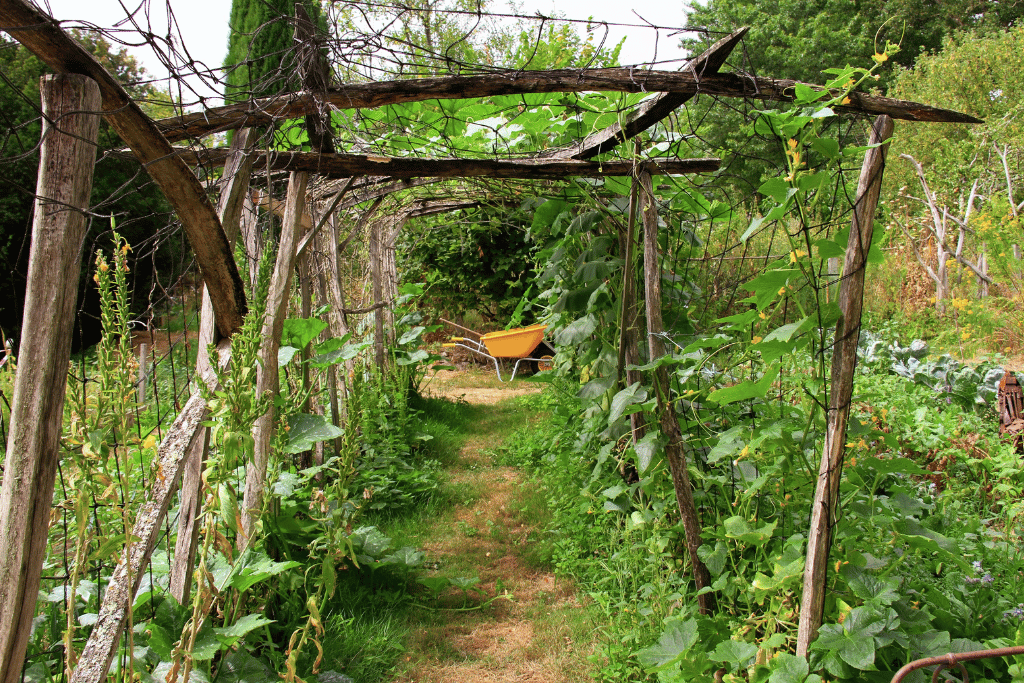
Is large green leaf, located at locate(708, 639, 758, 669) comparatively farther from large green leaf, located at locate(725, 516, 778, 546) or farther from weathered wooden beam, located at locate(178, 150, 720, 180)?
weathered wooden beam, located at locate(178, 150, 720, 180)

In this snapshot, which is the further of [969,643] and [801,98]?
[969,643]

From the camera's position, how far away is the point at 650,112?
195cm

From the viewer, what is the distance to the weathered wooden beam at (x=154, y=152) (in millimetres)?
1117

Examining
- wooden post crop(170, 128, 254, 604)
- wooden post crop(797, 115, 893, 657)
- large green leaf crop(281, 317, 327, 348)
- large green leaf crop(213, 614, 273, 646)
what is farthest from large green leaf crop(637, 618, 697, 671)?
large green leaf crop(281, 317, 327, 348)

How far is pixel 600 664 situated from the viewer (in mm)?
2133

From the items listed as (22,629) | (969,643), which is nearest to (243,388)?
(22,629)

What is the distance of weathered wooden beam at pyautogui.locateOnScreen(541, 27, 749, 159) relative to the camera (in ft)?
5.32

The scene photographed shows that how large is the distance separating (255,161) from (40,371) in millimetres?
963

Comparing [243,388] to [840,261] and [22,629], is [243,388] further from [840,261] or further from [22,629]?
[840,261]

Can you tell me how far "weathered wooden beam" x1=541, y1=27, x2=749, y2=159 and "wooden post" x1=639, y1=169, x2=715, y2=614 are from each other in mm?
187

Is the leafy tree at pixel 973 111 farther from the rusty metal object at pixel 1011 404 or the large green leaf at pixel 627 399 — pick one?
the large green leaf at pixel 627 399

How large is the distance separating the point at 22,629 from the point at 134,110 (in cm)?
107

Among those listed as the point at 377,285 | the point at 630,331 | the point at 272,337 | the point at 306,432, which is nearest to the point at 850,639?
the point at 630,331

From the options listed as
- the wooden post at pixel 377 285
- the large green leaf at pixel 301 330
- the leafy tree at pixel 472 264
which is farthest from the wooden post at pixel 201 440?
the leafy tree at pixel 472 264
